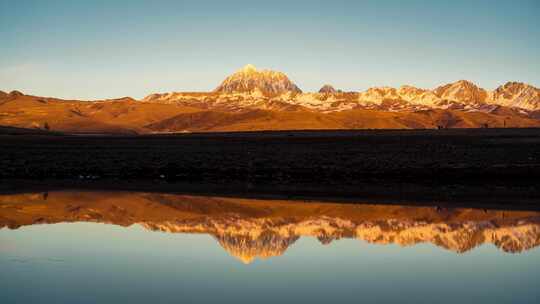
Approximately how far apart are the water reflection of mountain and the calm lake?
0.05 metres

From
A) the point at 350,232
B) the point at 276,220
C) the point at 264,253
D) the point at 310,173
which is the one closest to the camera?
the point at 264,253

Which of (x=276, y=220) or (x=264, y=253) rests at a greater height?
(x=264, y=253)

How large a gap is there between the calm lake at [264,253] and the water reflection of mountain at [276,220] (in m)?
0.05

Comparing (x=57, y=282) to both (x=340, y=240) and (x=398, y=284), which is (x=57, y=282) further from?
(x=340, y=240)

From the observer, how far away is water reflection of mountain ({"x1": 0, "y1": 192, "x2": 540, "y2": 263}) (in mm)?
19375

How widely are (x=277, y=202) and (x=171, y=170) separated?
15842 millimetres

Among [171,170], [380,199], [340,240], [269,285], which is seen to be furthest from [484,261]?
[171,170]

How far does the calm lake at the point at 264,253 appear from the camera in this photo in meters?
13.1

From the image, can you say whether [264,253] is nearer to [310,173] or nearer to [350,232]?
[350,232]

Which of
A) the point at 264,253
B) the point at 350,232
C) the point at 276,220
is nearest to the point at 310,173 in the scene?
the point at 276,220

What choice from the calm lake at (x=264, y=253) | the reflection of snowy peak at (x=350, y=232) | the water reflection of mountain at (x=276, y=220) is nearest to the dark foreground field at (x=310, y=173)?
the water reflection of mountain at (x=276, y=220)

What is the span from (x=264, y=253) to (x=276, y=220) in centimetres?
620

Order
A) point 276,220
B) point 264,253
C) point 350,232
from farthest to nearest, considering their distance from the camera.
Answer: point 276,220 < point 350,232 < point 264,253

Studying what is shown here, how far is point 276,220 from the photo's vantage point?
923 inches
